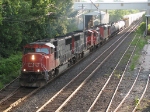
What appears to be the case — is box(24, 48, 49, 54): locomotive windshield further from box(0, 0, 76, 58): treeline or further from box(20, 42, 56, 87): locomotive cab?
box(0, 0, 76, 58): treeline

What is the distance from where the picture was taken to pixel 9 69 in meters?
22.1

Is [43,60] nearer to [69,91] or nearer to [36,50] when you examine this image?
[36,50]

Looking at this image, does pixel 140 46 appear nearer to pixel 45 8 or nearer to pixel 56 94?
pixel 45 8

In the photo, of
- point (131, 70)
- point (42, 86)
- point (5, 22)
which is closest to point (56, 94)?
point (42, 86)

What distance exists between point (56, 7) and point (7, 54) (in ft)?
30.2

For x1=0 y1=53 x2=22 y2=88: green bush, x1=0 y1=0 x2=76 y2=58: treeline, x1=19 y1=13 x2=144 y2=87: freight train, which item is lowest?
x1=0 y1=53 x2=22 y2=88: green bush

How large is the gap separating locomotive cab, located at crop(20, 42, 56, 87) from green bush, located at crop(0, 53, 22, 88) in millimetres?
1977

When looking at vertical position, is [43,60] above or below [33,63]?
above

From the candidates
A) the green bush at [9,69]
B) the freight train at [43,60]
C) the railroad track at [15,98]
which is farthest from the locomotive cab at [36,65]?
the green bush at [9,69]

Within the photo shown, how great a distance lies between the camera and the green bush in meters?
20.1

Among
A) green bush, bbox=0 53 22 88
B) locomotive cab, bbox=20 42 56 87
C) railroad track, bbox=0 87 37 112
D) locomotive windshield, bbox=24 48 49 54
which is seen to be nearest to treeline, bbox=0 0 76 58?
green bush, bbox=0 53 22 88

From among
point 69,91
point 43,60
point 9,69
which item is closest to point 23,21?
point 9,69

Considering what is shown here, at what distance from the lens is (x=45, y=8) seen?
93.0ft

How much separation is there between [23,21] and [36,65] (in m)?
10.2
